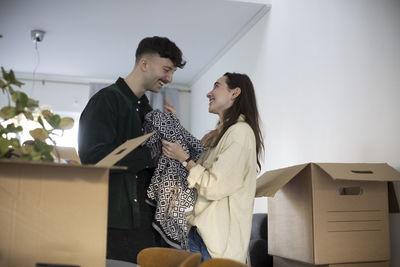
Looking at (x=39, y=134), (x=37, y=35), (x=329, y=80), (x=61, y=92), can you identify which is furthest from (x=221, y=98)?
(x=61, y=92)

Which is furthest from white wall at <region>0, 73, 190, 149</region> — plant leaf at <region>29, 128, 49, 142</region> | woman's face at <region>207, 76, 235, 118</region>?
plant leaf at <region>29, 128, 49, 142</region>

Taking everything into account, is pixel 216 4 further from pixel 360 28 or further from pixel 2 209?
pixel 2 209

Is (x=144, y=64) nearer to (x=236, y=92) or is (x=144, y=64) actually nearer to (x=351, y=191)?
(x=236, y=92)

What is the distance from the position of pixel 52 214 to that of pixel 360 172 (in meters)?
1.51

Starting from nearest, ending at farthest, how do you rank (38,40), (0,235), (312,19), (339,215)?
(0,235)
(339,215)
(312,19)
(38,40)

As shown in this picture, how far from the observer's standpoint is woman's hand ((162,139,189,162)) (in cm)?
189

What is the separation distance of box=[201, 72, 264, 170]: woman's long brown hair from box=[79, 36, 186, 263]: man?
0.32 m

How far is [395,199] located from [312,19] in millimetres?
1571

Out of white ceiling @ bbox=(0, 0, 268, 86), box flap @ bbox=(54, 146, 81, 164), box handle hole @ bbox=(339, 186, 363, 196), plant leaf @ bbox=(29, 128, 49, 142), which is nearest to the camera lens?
plant leaf @ bbox=(29, 128, 49, 142)

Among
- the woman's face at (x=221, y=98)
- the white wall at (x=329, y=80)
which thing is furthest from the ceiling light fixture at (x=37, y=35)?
the woman's face at (x=221, y=98)

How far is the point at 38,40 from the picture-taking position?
4.77 m

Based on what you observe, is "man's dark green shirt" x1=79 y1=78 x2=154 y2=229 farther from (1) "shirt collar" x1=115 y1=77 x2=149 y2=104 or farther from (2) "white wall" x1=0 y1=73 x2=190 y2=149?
(2) "white wall" x1=0 y1=73 x2=190 y2=149

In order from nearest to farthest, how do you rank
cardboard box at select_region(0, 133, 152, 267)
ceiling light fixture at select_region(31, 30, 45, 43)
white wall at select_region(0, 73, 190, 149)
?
cardboard box at select_region(0, 133, 152, 267) < ceiling light fixture at select_region(31, 30, 45, 43) < white wall at select_region(0, 73, 190, 149)

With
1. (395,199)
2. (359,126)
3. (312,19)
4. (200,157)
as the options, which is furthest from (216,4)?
(395,199)
